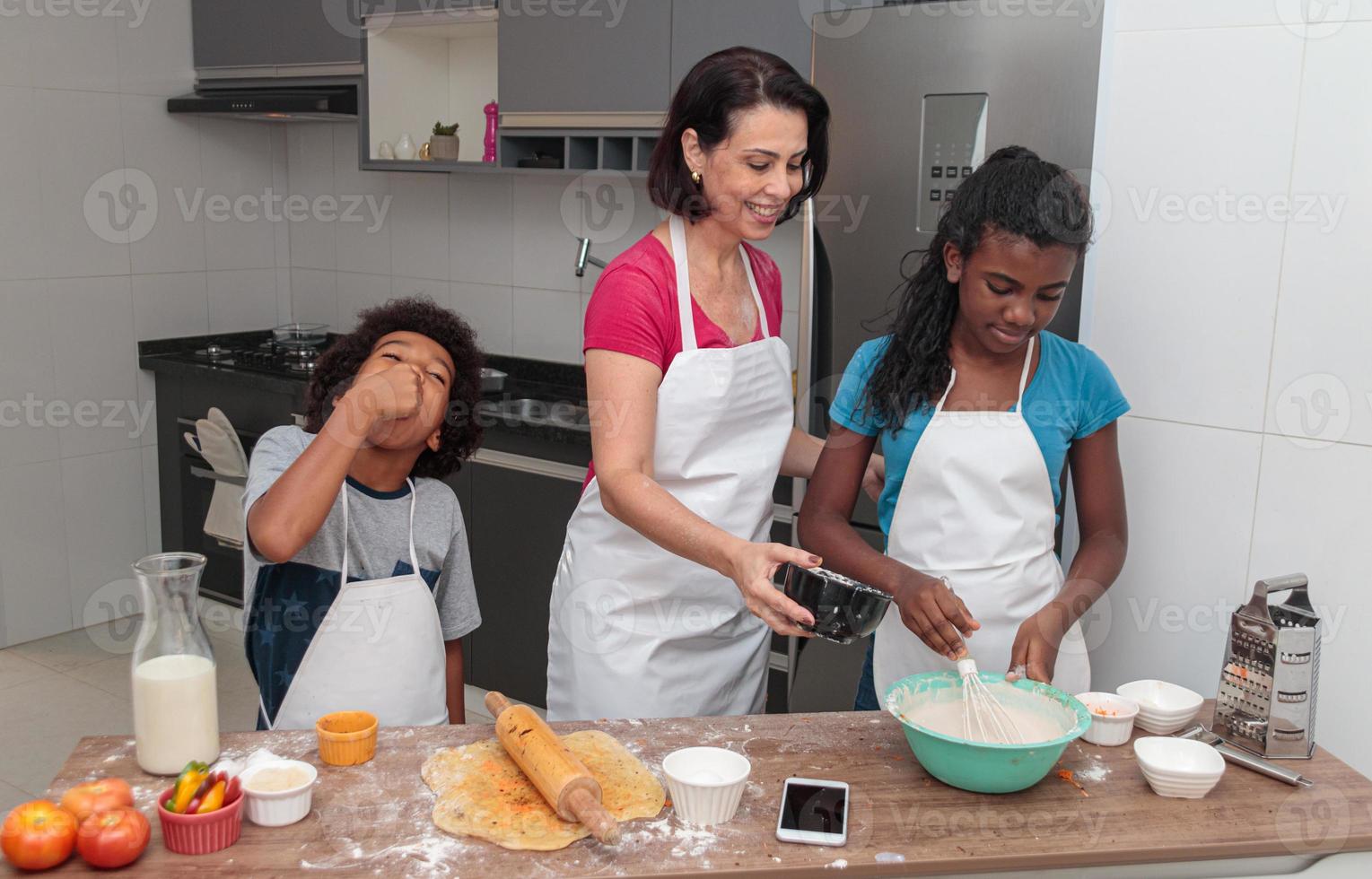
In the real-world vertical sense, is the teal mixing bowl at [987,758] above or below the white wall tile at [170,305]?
below

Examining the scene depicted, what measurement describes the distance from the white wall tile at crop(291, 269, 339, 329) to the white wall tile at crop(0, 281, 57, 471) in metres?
0.87

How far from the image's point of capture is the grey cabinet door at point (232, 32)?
142 inches

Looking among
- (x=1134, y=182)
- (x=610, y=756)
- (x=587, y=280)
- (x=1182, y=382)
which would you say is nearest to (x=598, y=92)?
(x=587, y=280)

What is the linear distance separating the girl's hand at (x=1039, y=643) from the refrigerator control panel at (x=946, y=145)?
0.93 meters

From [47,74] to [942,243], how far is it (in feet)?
10.2

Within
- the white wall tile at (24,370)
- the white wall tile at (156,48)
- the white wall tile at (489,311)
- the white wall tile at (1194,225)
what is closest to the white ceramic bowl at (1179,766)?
the white wall tile at (1194,225)

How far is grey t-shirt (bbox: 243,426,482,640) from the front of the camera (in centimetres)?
155

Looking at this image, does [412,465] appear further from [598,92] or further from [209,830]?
[598,92]

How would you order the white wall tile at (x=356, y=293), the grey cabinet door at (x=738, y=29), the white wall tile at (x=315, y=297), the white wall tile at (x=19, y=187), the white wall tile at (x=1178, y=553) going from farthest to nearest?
the white wall tile at (x=315, y=297) → the white wall tile at (x=356, y=293) → the white wall tile at (x=19, y=187) → the grey cabinet door at (x=738, y=29) → the white wall tile at (x=1178, y=553)

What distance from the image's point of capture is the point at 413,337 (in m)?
1.62

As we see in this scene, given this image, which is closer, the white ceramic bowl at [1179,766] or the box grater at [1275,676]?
the white ceramic bowl at [1179,766]

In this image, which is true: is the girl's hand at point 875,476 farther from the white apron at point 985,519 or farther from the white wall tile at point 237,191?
the white wall tile at point 237,191

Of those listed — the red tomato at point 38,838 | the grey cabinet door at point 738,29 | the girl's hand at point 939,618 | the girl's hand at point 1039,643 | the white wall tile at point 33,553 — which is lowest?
the white wall tile at point 33,553

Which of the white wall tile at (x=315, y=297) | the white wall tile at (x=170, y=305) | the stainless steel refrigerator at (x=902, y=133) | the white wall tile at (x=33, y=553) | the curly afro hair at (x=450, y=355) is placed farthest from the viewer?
the white wall tile at (x=315, y=297)
